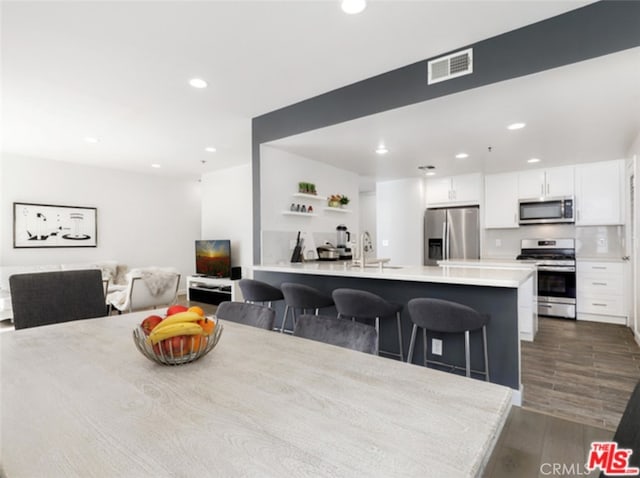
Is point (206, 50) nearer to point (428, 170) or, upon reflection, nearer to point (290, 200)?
point (290, 200)

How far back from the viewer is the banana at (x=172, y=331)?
1.01 meters

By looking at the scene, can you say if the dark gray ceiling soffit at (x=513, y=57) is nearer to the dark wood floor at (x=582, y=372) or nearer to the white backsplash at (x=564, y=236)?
the dark wood floor at (x=582, y=372)

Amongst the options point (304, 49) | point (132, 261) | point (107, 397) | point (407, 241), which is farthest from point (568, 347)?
point (132, 261)

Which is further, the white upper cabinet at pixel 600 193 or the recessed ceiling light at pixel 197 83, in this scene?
the white upper cabinet at pixel 600 193

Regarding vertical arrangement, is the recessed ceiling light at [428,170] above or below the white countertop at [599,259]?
above

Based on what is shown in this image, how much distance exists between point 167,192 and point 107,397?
7.13m

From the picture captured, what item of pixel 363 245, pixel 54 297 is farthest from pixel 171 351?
pixel 363 245

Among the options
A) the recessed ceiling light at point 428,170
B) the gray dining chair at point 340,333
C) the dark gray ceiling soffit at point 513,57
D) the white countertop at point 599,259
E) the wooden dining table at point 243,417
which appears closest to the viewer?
the wooden dining table at point 243,417

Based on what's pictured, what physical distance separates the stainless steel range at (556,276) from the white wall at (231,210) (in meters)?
4.60

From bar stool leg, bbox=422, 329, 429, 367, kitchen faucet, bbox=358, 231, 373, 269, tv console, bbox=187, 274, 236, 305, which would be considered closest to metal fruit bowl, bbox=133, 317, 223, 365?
bar stool leg, bbox=422, 329, 429, 367

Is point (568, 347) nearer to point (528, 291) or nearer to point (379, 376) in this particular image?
point (528, 291)

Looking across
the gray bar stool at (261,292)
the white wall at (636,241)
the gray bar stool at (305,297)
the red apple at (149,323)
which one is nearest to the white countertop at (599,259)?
the white wall at (636,241)

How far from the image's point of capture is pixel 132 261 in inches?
262

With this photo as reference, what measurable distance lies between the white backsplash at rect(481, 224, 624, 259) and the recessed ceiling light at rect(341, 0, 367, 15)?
14.6 feet
